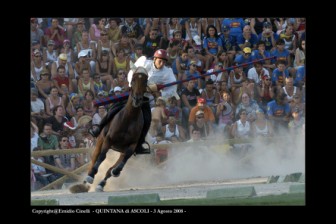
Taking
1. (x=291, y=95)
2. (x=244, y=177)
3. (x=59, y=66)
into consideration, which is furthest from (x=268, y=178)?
(x=59, y=66)

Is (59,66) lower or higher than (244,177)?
higher

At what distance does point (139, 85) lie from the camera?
2216cm

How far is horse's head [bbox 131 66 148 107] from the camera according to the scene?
22.2 meters

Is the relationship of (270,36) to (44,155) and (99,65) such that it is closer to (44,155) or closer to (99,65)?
(99,65)

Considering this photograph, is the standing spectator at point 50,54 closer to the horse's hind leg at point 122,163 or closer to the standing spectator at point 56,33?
the standing spectator at point 56,33

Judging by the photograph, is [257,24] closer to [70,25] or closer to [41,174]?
[70,25]

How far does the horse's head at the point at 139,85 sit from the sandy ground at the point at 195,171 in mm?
2082

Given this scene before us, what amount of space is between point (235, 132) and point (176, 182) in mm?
2195

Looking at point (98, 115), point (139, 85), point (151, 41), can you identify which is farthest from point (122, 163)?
point (151, 41)

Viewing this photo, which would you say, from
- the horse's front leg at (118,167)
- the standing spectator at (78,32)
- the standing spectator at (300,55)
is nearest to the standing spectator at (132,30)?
the standing spectator at (78,32)

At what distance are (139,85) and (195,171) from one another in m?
4.73

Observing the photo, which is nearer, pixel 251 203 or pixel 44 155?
pixel 251 203

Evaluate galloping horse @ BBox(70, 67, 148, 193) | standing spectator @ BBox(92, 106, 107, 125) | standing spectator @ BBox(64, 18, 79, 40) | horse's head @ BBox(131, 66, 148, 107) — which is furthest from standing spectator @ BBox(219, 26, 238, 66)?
horse's head @ BBox(131, 66, 148, 107)

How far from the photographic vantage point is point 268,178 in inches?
995
